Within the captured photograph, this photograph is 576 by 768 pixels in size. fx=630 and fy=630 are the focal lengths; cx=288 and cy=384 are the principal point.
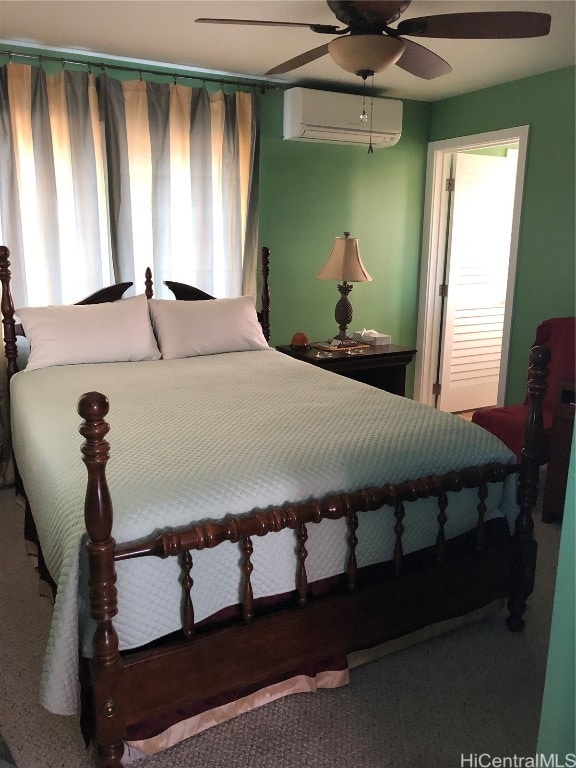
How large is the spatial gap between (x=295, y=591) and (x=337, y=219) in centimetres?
307

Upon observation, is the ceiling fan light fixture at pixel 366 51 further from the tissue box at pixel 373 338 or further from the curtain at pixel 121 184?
the tissue box at pixel 373 338

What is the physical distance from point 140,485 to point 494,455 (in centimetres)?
122

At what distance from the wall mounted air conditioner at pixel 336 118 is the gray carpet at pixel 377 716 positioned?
2988mm

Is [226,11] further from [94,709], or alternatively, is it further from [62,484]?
[94,709]

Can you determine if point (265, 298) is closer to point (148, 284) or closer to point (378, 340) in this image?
point (148, 284)

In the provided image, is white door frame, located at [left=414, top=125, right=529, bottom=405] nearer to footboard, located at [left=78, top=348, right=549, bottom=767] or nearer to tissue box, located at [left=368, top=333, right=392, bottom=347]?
tissue box, located at [left=368, top=333, right=392, bottom=347]

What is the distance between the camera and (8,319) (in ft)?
10.8

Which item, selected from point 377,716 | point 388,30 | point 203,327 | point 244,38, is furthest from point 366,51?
point 377,716

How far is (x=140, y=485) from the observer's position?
1696mm

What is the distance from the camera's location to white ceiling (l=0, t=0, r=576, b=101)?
264cm

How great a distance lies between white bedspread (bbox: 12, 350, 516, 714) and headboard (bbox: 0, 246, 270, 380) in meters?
0.63

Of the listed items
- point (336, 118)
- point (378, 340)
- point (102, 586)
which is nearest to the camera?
point (102, 586)

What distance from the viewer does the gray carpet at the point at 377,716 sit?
1.73m

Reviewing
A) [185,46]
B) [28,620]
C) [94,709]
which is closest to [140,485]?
[94,709]
